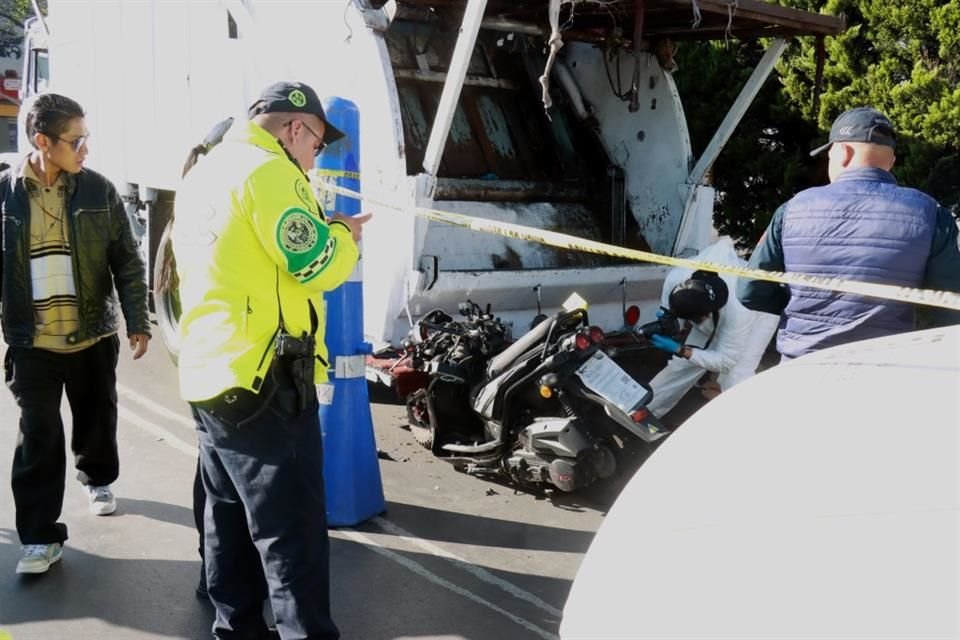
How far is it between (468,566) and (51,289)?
1974 millimetres

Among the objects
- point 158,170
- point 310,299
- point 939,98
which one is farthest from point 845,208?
point 158,170

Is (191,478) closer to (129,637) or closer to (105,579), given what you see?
(105,579)

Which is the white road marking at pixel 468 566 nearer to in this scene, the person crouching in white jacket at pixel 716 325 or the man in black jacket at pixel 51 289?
the man in black jacket at pixel 51 289

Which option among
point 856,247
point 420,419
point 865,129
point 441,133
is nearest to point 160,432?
point 420,419

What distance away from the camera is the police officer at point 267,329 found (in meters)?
2.57

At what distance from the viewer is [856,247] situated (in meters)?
3.10

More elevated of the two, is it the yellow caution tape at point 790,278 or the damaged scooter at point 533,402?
the yellow caution tape at point 790,278

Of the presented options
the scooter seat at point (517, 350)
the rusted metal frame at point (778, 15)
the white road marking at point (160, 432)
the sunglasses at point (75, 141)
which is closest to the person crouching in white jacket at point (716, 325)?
the scooter seat at point (517, 350)

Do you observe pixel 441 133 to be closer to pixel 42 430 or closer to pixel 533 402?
pixel 533 402

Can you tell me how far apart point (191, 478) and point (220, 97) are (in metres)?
2.72

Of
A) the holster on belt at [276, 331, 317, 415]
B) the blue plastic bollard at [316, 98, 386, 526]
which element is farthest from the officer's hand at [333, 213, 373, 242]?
the blue plastic bollard at [316, 98, 386, 526]

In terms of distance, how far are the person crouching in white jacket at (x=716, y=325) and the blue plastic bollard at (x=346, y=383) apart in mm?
1471

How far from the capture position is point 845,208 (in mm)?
3119

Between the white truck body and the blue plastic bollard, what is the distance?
881 mm
